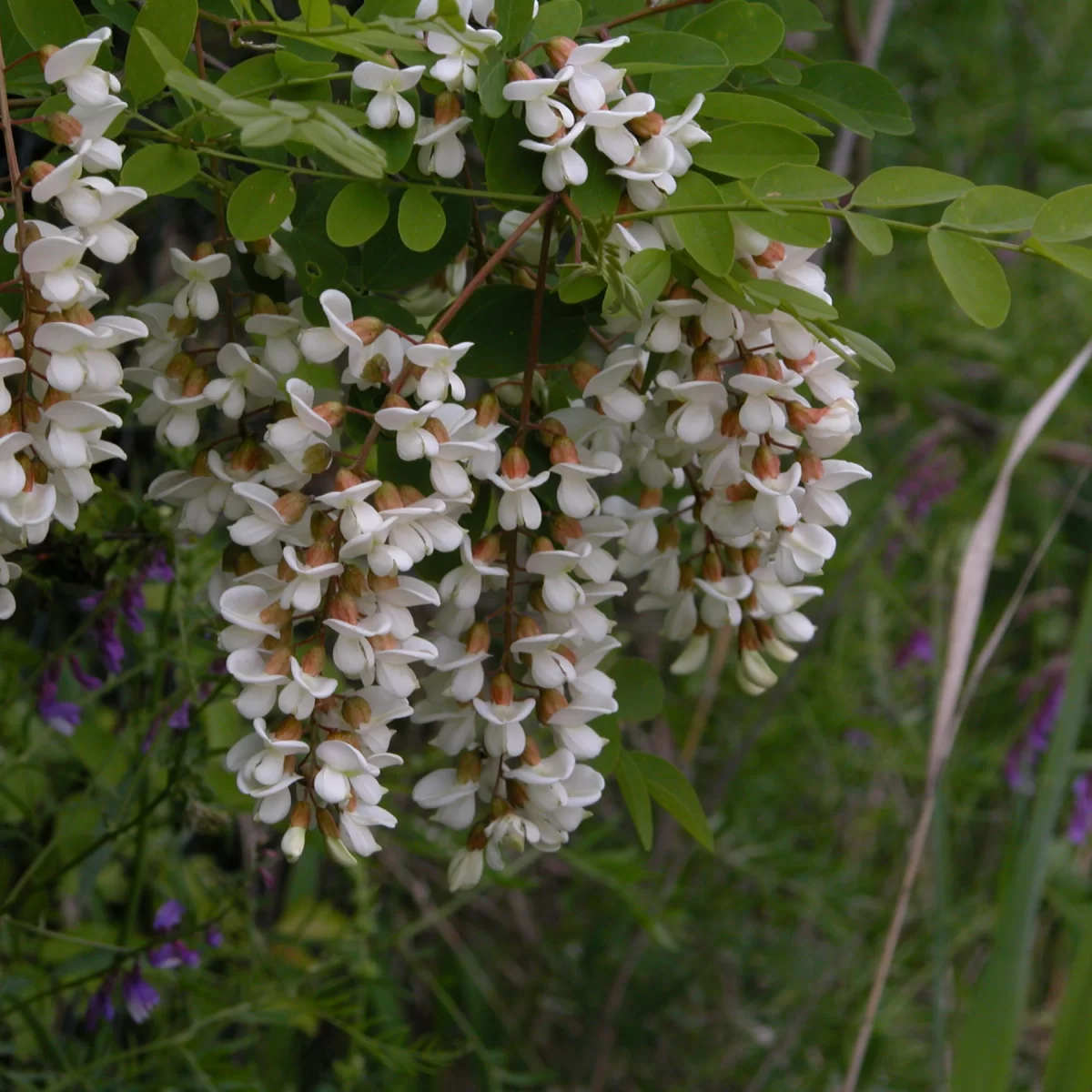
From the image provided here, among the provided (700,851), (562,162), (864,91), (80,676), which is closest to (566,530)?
(562,162)

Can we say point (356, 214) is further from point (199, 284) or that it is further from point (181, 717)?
point (181, 717)

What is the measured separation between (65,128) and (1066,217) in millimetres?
339

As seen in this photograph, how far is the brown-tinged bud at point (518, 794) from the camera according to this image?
479 mm

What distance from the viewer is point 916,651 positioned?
1.39 m

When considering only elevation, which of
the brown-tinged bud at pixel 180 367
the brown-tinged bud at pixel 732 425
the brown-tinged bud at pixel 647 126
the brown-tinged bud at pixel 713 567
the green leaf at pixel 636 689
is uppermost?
the brown-tinged bud at pixel 647 126

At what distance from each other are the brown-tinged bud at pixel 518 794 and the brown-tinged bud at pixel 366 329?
0.61ft

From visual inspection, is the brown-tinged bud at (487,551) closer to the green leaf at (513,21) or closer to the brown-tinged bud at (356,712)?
the brown-tinged bud at (356,712)

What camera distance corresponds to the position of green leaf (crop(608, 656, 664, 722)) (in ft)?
1.89

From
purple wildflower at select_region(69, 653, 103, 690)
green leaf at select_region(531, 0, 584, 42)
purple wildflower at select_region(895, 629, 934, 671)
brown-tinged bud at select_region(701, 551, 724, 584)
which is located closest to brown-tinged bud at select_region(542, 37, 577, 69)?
green leaf at select_region(531, 0, 584, 42)

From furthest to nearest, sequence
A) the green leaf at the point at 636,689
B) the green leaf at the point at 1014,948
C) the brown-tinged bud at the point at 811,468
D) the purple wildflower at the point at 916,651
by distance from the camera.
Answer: the purple wildflower at the point at 916,651 → the green leaf at the point at 1014,948 → the green leaf at the point at 636,689 → the brown-tinged bud at the point at 811,468

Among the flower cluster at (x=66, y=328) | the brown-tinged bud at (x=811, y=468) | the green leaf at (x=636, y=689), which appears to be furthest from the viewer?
the green leaf at (x=636, y=689)


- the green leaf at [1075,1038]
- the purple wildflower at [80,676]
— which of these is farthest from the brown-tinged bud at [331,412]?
the green leaf at [1075,1038]

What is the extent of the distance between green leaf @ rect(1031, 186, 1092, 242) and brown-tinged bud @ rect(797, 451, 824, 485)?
110 millimetres

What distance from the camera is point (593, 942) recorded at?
47.1 inches
